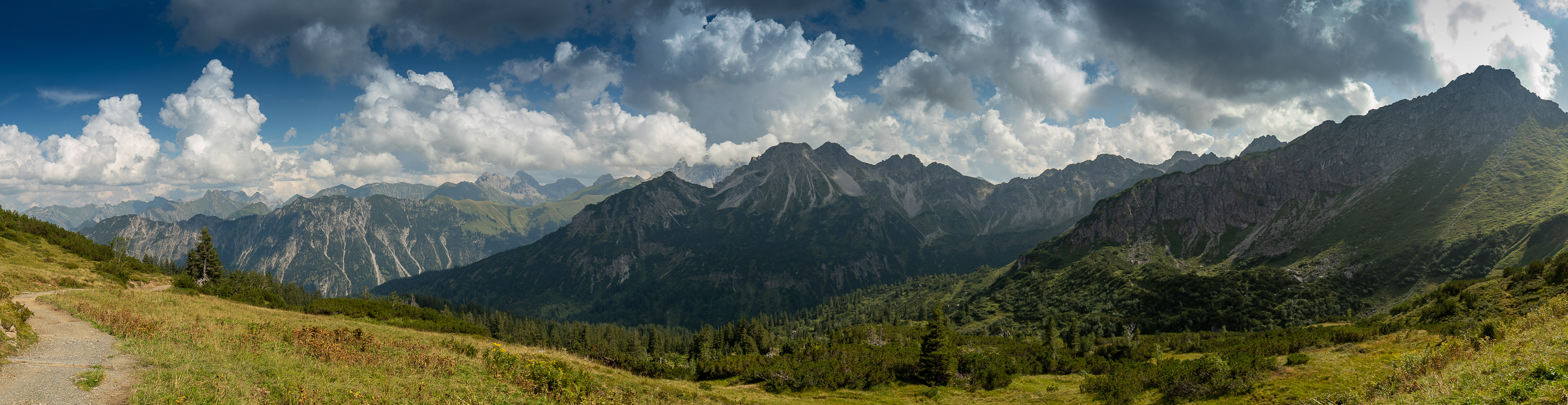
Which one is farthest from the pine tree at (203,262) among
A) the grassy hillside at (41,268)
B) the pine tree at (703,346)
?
the pine tree at (703,346)

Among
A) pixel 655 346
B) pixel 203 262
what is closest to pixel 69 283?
pixel 203 262

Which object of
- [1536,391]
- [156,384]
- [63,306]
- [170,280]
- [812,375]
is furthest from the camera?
[170,280]

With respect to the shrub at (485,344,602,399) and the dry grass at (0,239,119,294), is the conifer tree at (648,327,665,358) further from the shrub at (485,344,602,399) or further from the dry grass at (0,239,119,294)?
the shrub at (485,344,602,399)

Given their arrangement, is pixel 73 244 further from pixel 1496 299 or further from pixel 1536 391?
pixel 1496 299

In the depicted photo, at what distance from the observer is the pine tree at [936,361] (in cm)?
4741

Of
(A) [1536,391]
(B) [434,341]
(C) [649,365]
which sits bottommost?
(C) [649,365]

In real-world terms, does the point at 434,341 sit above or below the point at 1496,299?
below

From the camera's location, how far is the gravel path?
52.6ft

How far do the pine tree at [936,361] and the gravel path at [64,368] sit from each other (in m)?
48.3

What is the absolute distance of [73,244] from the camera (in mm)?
90125

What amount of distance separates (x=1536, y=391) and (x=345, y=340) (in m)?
49.7

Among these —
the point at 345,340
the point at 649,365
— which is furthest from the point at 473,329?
the point at 345,340

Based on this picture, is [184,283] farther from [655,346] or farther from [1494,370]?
[1494,370]

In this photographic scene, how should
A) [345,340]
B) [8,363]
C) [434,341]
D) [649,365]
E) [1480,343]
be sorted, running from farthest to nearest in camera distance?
[649,365]
[434,341]
[345,340]
[1480,343]
[8,363]
